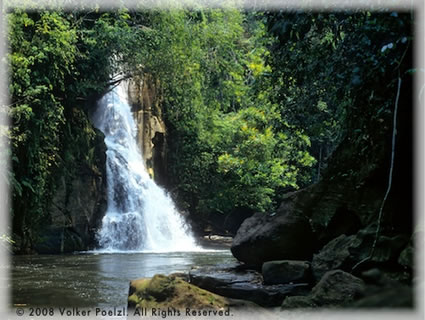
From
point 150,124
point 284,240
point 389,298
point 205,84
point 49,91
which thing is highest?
point 205,84

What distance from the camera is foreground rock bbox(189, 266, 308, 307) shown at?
5.49m

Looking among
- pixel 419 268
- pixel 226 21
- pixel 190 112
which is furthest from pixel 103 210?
pixel 419 268

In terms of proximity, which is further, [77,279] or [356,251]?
[77,279]

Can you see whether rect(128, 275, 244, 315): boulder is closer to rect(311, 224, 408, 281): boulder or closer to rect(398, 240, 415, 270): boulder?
rect(311, 224, 408, 281): boulder

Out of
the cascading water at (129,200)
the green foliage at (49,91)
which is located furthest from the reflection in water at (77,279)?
the cascading water at (129,200)

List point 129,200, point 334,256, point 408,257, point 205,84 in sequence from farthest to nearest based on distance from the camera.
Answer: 1. point 205,84
2. point 129,200
3. point 334,256
4. point 408,257

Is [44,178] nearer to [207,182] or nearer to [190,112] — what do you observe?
[190,112]

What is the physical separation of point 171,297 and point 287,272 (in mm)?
1715

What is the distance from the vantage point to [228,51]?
1736 centimetres

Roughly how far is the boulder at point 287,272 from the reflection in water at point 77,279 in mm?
1920

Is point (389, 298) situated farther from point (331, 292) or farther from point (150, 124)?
point (150, 124)

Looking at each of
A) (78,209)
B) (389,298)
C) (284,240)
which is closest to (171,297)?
(284,240)

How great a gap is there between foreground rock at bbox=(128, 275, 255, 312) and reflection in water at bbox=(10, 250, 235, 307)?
112 cm

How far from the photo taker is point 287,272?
5738 millimetres
